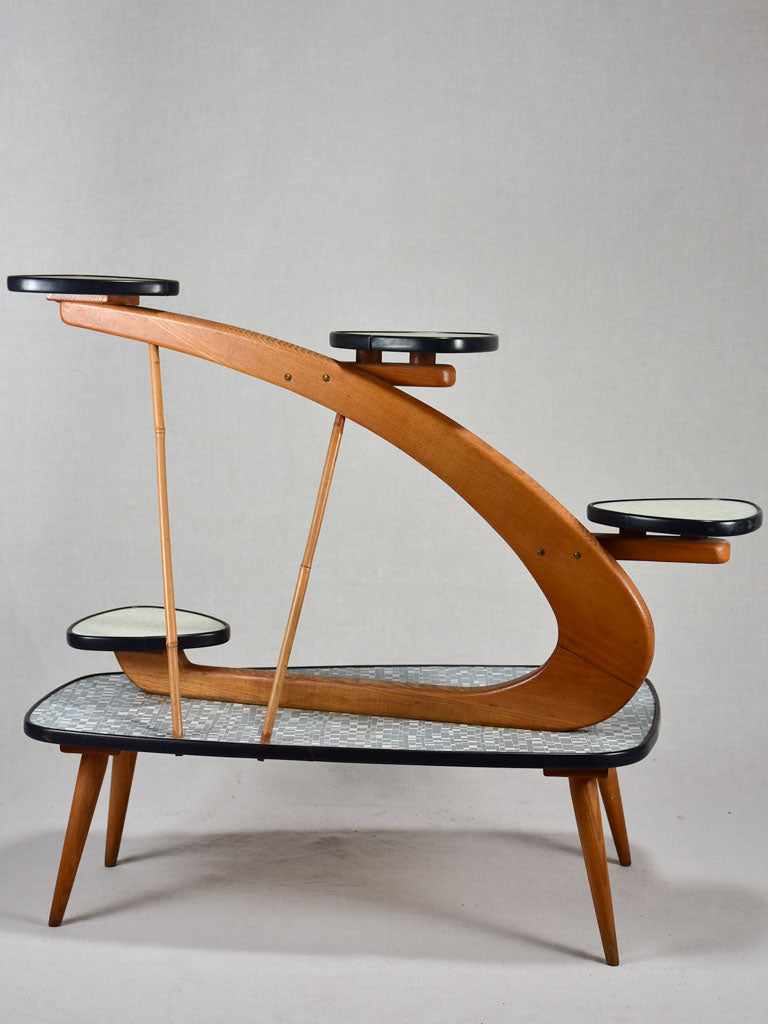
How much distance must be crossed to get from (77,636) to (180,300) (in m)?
1.69

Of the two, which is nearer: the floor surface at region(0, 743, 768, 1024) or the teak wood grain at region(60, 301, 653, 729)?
the floor surface at region(0, 743, 768, 1024)

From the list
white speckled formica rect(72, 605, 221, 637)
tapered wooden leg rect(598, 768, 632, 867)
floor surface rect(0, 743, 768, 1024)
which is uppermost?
white speckled formica rect(72, 605, 221, 637)

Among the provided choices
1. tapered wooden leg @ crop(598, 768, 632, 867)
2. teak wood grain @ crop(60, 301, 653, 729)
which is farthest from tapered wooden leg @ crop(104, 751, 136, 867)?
tapered wooden leg @ crop(598, 768, 632, 867)

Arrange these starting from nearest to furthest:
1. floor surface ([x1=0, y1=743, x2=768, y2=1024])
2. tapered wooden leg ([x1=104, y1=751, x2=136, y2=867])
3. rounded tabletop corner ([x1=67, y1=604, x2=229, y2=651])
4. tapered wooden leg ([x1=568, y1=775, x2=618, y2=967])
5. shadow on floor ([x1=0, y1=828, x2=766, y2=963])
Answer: floor surface ([x1=0, y1=743, x2=768, y2=1024]) → tapered wooden leg ([x1=568, y1=775, x2=618, y2=967]) → shadow on floor ([x1=0, y1=828, x2=766, y2=963]) → rounded tabletop corner ([x1=67, y1=604, x2=229, y2=651]) → tapered wooden leg ([x1=104, y1=751, x2=136, y2=867])

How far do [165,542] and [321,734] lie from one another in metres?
0.55

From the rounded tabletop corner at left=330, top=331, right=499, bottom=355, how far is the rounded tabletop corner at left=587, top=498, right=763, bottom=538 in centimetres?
46

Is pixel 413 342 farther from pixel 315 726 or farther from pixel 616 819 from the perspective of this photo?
pixel 616 819

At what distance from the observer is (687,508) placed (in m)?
3.19

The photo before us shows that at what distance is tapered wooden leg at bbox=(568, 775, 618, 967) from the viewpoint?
3.04 meters

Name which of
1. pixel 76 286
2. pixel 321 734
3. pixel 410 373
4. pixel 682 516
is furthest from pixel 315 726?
pixel 76 286

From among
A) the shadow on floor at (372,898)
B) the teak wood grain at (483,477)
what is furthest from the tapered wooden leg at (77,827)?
the teak wood grain at (483,477)

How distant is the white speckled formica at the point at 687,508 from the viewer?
307cm

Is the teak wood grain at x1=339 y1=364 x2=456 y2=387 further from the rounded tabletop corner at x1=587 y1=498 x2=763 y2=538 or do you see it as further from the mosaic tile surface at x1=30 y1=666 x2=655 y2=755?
the mosaic tile surface at x1=30 y1=666 x2=655 y2=755

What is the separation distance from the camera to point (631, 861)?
3623mm
